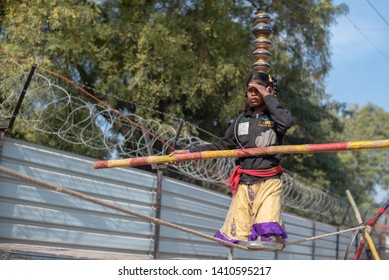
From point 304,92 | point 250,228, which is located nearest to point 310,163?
point 304,92

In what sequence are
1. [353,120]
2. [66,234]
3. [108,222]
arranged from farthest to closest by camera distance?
[353,120] < [108,222] < [66,234]

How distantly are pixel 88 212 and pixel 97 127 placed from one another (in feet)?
13.8

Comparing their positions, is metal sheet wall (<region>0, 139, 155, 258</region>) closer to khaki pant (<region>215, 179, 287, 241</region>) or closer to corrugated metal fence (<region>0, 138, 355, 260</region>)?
corrugated metal fence (<region>0, 138, 355, 260</region>)

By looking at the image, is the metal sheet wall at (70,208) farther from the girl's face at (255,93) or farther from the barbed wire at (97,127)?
the girl's face at (255,93)

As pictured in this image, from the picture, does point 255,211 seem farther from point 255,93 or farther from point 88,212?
point 88,212

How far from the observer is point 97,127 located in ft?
36.0

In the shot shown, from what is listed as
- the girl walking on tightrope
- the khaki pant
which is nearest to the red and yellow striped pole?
the girl walking on tightrope

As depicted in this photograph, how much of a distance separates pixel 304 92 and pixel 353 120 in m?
32.4

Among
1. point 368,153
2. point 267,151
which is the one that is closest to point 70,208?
point 267,151

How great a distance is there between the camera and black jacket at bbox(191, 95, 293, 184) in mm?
3607

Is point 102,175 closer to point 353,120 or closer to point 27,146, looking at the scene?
point 27,146

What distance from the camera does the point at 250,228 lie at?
3791 millimetres

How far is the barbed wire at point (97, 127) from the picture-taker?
679 cm

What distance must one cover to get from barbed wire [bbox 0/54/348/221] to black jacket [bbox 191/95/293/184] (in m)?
2.40
